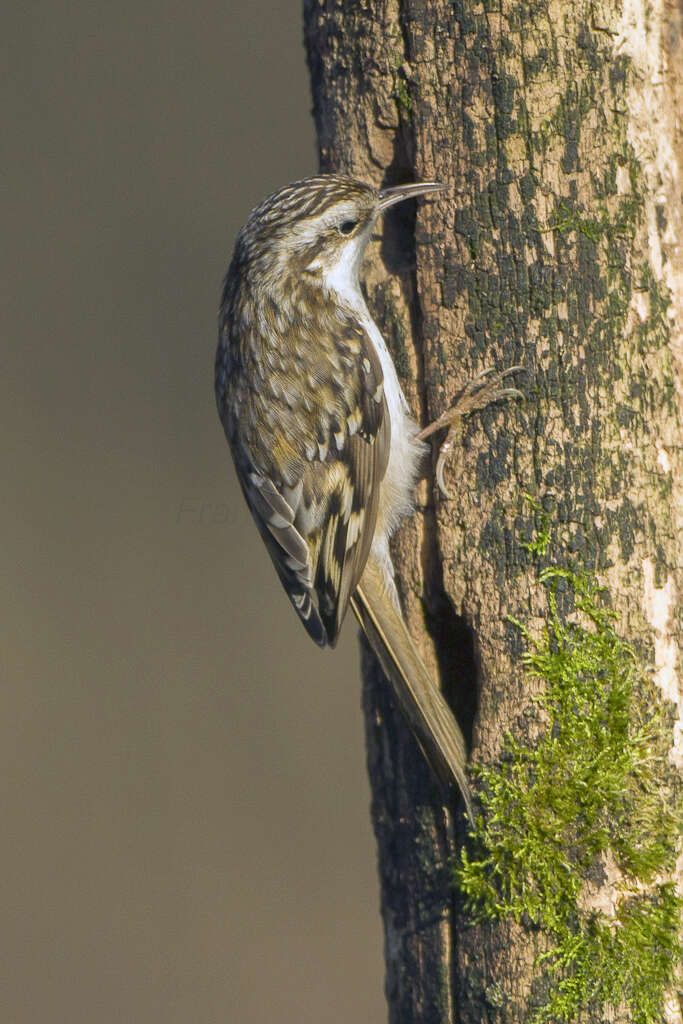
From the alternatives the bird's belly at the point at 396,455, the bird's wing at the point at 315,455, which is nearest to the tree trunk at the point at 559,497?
the bird's belly at the point at 396,455

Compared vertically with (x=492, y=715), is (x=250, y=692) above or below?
below

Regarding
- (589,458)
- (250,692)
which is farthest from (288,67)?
(589,458)

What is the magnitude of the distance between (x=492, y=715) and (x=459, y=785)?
165 mm

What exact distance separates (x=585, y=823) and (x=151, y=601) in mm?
3668

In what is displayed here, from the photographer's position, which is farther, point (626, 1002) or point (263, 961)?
point (263, 961)

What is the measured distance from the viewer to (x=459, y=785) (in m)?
2.50

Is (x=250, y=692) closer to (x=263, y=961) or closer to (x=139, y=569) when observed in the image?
(x=139, y=569)

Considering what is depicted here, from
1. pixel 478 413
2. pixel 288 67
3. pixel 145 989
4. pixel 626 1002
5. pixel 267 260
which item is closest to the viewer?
pixel 626 1002

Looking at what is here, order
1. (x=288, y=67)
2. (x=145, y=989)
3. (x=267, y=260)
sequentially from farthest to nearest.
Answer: (x=288, y=67) → (x=145, y=989) → (x=267, y=260)

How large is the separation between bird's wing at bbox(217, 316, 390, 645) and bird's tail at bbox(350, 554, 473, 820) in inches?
3.3

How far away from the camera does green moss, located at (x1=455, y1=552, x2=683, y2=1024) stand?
7.76 feet

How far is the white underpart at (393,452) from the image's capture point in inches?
108

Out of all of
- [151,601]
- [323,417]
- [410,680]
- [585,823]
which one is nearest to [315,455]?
[323,417]

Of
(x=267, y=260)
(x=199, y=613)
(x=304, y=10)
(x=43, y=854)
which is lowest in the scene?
(x=43, y=854)
